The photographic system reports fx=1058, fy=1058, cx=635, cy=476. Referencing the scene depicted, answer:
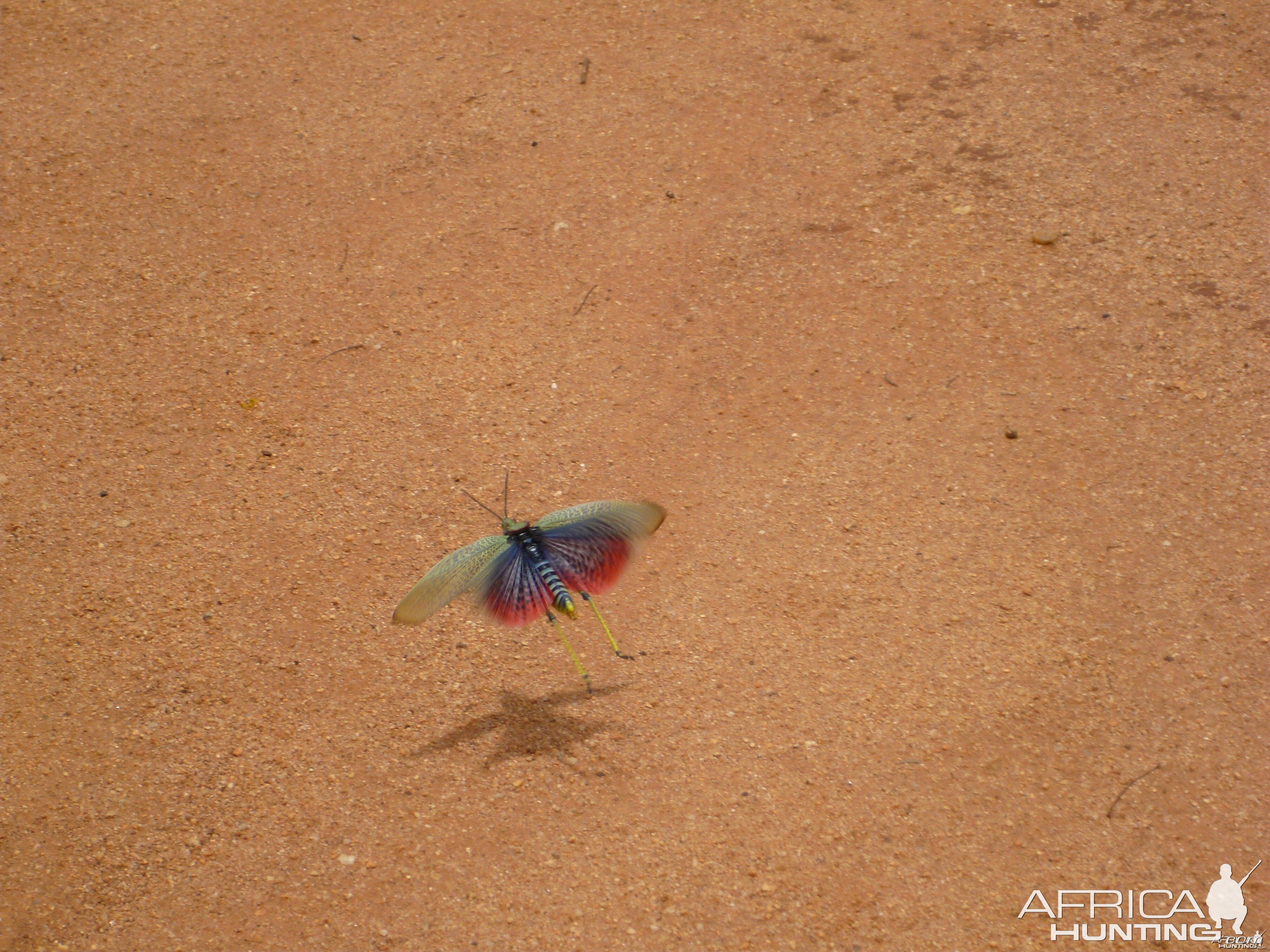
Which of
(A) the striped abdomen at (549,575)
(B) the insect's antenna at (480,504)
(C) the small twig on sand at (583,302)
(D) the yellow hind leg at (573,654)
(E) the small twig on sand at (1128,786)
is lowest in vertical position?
(E) the small twig on sand at (1128,786)

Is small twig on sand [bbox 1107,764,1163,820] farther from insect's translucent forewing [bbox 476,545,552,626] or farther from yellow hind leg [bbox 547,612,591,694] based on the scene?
insect's translucent forewing [bbox 476,545,552,626]

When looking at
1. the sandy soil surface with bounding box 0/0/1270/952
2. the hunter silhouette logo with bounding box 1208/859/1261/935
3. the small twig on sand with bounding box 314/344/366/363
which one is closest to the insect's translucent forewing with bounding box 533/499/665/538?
the sandy soil surface with bounding box 0/0/1270/952

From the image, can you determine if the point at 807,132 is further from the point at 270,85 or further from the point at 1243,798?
the point at 1243,798

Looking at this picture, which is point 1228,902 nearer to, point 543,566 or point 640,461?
point 543,566

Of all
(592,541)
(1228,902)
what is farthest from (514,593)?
(1228,902)
